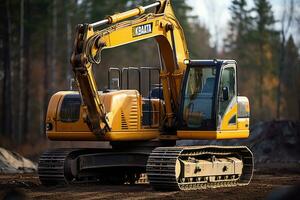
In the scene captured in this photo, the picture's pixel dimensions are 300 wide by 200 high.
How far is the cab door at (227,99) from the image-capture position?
18.6 meters

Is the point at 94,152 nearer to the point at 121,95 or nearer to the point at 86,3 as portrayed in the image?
the point at 121,95

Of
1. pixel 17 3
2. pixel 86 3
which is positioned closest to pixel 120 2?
pixel 86 3

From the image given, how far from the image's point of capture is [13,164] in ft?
89.4

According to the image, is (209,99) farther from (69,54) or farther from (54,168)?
(69,54)

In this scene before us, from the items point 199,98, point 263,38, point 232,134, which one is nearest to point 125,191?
point 199,98

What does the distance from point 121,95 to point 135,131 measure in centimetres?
92

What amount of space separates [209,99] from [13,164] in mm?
10778

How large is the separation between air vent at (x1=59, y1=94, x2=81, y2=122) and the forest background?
23948 millimetres

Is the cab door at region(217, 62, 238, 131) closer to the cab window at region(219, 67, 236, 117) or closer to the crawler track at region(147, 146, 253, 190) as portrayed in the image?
the cab window at region(219, 67, 236, 117)

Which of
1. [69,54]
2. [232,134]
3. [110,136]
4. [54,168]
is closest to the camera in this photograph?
[110,136]

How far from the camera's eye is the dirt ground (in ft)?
53.5

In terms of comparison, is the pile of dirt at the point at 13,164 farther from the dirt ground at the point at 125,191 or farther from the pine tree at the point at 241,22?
the pine tree at the point at 241,22

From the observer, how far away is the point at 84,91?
17500 millimetres

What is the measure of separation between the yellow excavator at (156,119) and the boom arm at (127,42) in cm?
2
